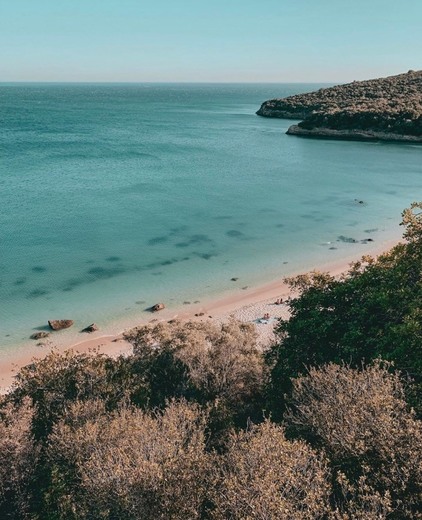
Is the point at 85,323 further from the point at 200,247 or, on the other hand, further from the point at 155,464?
the point at 155,464

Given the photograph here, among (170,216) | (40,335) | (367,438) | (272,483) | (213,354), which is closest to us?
(272,483)

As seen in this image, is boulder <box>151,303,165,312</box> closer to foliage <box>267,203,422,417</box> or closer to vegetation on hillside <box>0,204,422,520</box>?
vegetation on hillside <box>0,204,422,520</box>

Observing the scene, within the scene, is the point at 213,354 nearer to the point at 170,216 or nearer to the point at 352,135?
the point at 170,216

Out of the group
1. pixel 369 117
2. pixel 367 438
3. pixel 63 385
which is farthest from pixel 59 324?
pixel 369 117

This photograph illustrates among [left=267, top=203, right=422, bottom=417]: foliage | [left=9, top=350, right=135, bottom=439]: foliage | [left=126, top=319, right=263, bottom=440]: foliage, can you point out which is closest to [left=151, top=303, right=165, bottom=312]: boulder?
[left=126, top=319, right=263, bottom=440]: foliage

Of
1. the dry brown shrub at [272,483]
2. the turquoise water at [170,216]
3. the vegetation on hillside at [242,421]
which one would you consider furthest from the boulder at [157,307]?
the dry brown shrub at [272,483]
